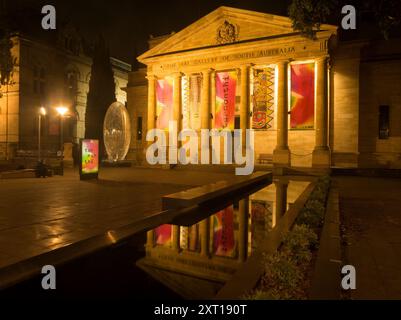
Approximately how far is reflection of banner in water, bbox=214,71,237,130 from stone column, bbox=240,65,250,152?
0.78 meters

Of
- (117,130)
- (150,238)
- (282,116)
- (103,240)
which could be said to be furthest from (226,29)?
(103,240)

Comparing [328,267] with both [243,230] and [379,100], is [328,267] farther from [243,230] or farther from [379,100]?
[379,100]

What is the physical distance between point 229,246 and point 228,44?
2626 cm

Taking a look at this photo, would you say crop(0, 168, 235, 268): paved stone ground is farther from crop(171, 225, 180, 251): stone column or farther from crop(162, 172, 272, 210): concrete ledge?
crop(171, 225, 180, 251): stone column

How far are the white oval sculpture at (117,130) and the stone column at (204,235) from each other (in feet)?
28.0

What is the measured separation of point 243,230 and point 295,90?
72.1 ft

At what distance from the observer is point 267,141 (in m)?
31.0

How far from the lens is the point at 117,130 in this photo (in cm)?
1670

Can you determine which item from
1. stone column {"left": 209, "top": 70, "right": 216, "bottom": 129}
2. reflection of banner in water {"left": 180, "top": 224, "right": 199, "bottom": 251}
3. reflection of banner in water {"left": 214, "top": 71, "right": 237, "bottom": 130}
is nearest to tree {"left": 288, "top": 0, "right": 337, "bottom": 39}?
reflection of banner in water {"left": 180, "top": 224, "right": 199, "bottom": 251}

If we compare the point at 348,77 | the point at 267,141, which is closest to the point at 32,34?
the point at 267,141

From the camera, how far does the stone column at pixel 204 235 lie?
6.95m

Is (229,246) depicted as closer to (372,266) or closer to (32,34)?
(372,266)

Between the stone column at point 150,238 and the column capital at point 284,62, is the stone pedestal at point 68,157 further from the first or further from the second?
the stone column at point 150,238
